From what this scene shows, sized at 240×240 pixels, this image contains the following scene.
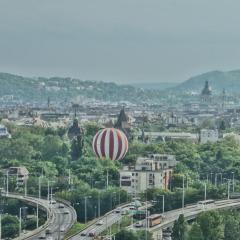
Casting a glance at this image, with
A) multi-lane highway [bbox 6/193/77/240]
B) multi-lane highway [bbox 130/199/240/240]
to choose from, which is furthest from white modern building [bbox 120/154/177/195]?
multi-lane highway [bbox 130/199/240/240]

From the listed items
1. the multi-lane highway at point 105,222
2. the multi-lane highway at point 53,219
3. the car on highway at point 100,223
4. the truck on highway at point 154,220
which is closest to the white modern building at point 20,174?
the multi-lane highway at point 53,219

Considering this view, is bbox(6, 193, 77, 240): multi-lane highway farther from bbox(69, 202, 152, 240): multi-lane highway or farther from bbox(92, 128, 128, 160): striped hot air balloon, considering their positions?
bbox(92, 128, 128, 160): striped hot air balloon

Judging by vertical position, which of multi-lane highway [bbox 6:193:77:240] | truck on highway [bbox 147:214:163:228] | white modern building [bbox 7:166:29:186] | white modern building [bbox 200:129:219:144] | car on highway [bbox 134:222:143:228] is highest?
white modern building [bbox 200:129:219:144]

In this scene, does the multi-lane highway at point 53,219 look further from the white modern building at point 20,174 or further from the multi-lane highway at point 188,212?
the white modern building at point 20,174

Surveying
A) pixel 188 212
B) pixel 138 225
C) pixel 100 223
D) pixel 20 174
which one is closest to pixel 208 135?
pixel 20 174

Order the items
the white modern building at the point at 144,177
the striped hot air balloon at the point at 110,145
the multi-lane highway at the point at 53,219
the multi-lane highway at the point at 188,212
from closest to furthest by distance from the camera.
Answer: the multi-lane highway at the point at 53,219
the multi-lane highway at the point at 188,212
the white modern building at the point at 144,177
the striped hot air balloon at the point at 110,145

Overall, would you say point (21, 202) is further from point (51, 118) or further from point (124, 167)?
point (51, 118)
